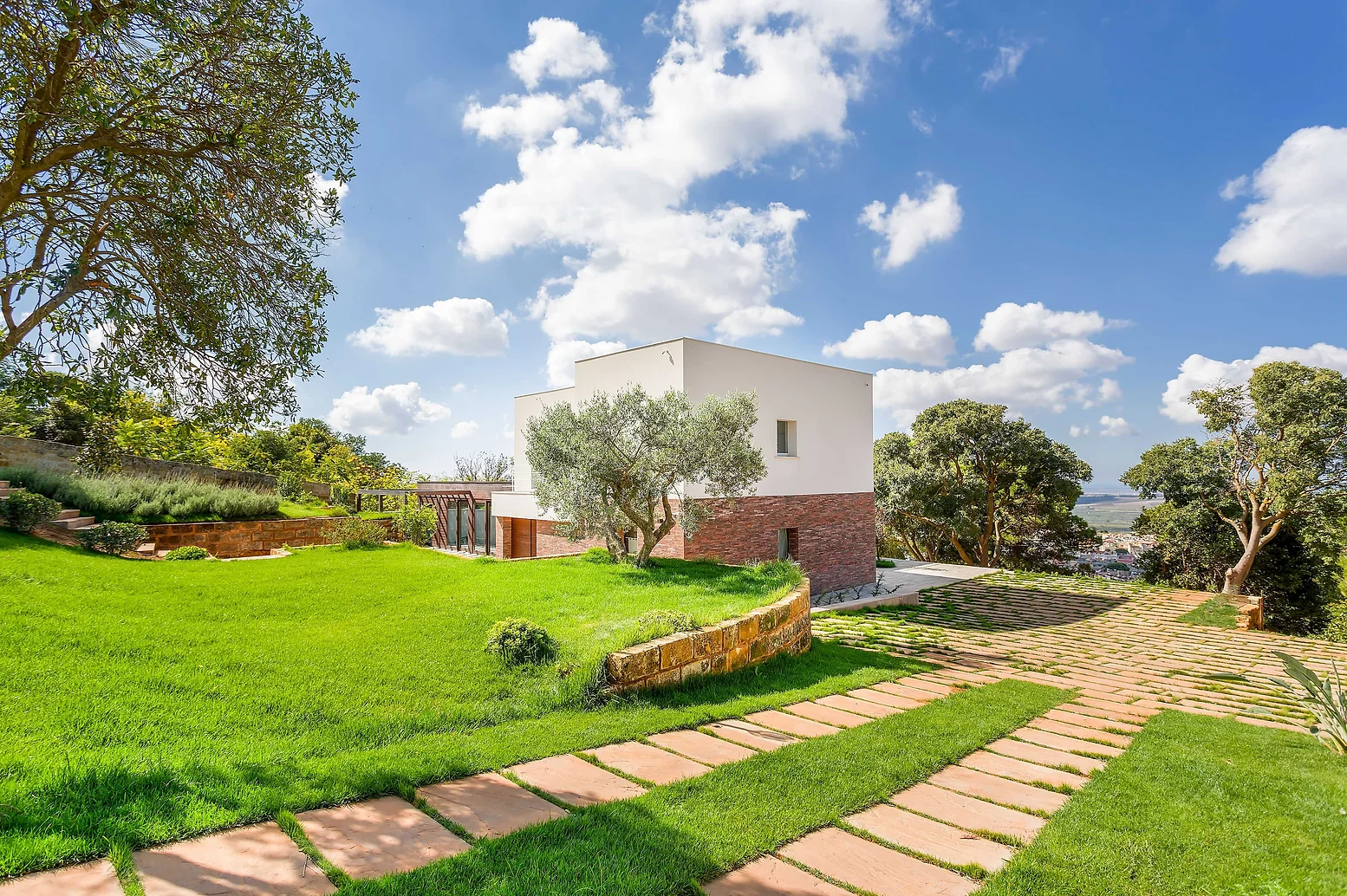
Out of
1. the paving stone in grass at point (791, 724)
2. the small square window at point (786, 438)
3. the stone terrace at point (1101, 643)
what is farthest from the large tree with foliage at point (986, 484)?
the paving stone in grass at point (791, 724)

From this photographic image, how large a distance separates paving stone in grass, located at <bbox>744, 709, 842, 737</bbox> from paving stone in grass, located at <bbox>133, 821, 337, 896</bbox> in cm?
312

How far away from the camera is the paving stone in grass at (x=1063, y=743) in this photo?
175 inches

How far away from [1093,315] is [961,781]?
892 inches

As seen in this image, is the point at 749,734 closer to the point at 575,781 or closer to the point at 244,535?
the point at 575,781

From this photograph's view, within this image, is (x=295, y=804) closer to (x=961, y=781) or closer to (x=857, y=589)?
(x=961, y=781)

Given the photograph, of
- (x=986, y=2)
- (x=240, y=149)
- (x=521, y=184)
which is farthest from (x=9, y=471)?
(x=986, y=2)

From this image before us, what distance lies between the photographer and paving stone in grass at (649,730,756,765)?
3842mm

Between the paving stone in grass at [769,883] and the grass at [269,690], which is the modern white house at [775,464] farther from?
the paving stone in grass at [769,883]

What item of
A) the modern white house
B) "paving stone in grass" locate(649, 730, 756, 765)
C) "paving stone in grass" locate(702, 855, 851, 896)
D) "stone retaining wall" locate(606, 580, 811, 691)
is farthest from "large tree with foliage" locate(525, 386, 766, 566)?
"paving stone in grass" locate(702, 855, 851, 896)

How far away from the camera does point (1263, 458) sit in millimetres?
17344

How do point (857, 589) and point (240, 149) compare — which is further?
point (857, 589)

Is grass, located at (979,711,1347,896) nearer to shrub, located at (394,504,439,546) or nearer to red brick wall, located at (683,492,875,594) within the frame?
red brick wall, located at (683,492,875,594)

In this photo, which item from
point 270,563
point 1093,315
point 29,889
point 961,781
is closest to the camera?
point 29,889

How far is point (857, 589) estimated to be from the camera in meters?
15.6
